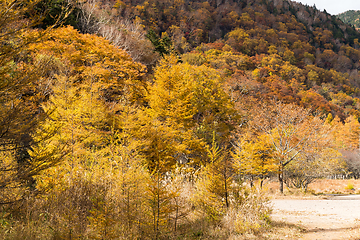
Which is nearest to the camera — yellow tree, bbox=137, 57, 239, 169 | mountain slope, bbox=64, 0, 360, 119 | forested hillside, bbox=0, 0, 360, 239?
forested hillside, bbox=0, 0, 360, 239

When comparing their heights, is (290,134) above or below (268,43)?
below

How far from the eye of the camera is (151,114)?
1534cm

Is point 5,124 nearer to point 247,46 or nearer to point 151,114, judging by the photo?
point 151,114

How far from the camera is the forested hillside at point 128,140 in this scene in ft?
14.5

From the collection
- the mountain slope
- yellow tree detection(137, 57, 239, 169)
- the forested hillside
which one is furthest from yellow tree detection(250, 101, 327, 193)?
the mountain slope

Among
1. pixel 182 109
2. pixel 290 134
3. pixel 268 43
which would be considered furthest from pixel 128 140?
pixel 268 43

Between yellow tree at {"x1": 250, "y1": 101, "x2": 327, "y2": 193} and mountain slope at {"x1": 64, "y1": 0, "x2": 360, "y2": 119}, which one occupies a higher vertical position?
mountain slope at {"x1": 64, "y1": 0, "x2": 360, "y2": 119}

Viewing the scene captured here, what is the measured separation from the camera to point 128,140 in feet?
35.2

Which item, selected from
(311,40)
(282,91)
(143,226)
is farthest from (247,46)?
(143,226)

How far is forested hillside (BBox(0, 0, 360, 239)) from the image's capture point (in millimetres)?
4430

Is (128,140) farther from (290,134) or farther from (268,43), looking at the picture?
(268,43)

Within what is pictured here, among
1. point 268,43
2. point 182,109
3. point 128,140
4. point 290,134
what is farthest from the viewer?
point 268,43

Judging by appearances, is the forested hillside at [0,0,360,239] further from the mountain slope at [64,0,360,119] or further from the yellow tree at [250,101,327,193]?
the mountain slope at [64,0,360,119]

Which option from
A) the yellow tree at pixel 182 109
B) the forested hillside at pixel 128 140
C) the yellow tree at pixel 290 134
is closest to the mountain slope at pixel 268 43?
the forested hillside at pixel 128 140
